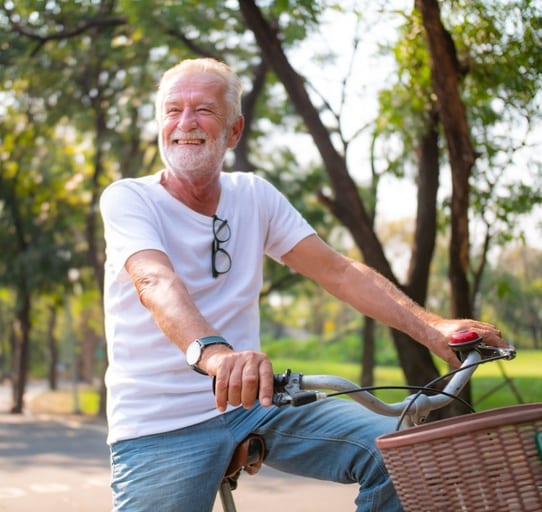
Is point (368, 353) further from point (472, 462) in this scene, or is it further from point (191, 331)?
point (472, 462)

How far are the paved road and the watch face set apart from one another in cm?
549

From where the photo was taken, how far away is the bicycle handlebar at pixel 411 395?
203 cm

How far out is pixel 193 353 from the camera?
2.18 m

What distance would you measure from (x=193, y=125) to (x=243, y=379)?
1.28 metres

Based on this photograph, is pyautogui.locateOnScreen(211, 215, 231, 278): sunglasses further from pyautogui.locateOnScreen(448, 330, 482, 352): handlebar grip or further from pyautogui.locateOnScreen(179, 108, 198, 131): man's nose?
pyautogui.locateOnScreen(448, 330, 482, 352): handlebar grip

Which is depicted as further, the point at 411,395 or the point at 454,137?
the point at 454,137

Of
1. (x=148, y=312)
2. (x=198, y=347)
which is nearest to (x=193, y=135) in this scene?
(x=148, y=312)

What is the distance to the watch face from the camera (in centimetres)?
216

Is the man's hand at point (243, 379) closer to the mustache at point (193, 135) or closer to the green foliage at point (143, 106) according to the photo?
the mustache at point (193, 135)

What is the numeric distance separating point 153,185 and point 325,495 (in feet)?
19.0

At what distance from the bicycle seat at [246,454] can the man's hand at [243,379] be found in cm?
78

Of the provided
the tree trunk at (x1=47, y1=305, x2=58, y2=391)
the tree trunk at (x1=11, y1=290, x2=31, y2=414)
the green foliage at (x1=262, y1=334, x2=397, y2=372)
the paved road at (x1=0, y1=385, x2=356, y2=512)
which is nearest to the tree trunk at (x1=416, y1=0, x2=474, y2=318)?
the paved road at (x1=0, y1=385, x2=356, y2=512)

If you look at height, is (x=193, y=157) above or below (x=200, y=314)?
above

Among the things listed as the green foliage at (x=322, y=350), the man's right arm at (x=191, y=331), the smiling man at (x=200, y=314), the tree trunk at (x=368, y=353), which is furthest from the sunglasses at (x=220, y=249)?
the green foliage at (x=322, y=350)
